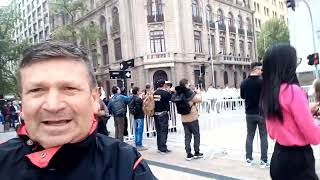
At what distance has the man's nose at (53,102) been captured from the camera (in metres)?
1.33

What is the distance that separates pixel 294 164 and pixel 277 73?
0.75 metres

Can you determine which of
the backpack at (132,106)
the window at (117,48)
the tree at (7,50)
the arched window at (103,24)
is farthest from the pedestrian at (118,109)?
the arched window at (103,24)

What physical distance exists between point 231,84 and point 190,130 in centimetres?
3855

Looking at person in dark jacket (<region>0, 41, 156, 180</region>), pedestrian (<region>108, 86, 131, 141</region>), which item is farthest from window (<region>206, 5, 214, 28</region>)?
person in dark jacket (<region>0, 41, 156, 180</region>)

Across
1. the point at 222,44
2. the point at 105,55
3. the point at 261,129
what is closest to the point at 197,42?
the point at 222,44

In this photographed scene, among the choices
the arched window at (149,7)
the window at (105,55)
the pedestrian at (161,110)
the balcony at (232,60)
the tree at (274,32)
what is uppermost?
the arched window at (149,7)

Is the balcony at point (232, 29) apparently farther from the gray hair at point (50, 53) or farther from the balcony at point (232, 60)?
the gray hair at point (50, 53)

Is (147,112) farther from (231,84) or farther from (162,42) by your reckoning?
(231,84)

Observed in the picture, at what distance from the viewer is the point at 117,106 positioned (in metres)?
10.9

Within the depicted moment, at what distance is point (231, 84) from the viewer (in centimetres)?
4631

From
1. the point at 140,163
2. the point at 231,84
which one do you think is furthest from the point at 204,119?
the point at 231,84

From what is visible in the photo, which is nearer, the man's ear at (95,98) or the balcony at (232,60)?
the man's ear at (95,98)

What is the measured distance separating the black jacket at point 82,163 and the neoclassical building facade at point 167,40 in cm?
3077

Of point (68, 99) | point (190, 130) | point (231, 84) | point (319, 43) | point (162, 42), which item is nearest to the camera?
point (68, 99)
